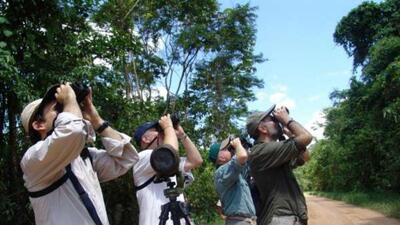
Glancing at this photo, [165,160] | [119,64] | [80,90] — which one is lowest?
[165,160]

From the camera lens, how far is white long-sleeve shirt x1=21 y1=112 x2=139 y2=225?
6.56ft

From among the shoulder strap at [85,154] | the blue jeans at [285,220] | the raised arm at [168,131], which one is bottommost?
the blue jeans at [285,220]

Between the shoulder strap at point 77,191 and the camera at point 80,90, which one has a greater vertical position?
the camera at point 80,90

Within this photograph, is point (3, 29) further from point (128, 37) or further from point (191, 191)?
point (191, 191)

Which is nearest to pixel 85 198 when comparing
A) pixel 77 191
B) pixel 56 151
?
pixel 77 191

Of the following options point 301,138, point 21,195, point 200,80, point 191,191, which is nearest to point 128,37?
point 21,195

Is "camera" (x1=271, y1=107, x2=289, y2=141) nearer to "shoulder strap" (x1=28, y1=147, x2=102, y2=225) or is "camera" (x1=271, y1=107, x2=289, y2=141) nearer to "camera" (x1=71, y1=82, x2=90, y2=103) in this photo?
"camera" (x1=71, y1=82, x2=90, y2=103)

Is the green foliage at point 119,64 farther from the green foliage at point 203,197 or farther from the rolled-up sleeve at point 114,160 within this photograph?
the rolled-up sleeve at point 114,160

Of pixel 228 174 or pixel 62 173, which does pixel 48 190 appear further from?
pixel 228 174

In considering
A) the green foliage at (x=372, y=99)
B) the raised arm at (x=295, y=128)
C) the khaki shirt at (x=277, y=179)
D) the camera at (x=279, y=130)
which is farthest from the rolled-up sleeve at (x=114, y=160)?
the green foliage at (x=372, y=99)

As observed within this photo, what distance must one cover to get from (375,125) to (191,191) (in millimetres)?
10497

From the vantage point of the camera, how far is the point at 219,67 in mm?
18109

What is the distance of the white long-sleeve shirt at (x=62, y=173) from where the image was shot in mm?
1998

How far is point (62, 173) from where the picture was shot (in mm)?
2162
